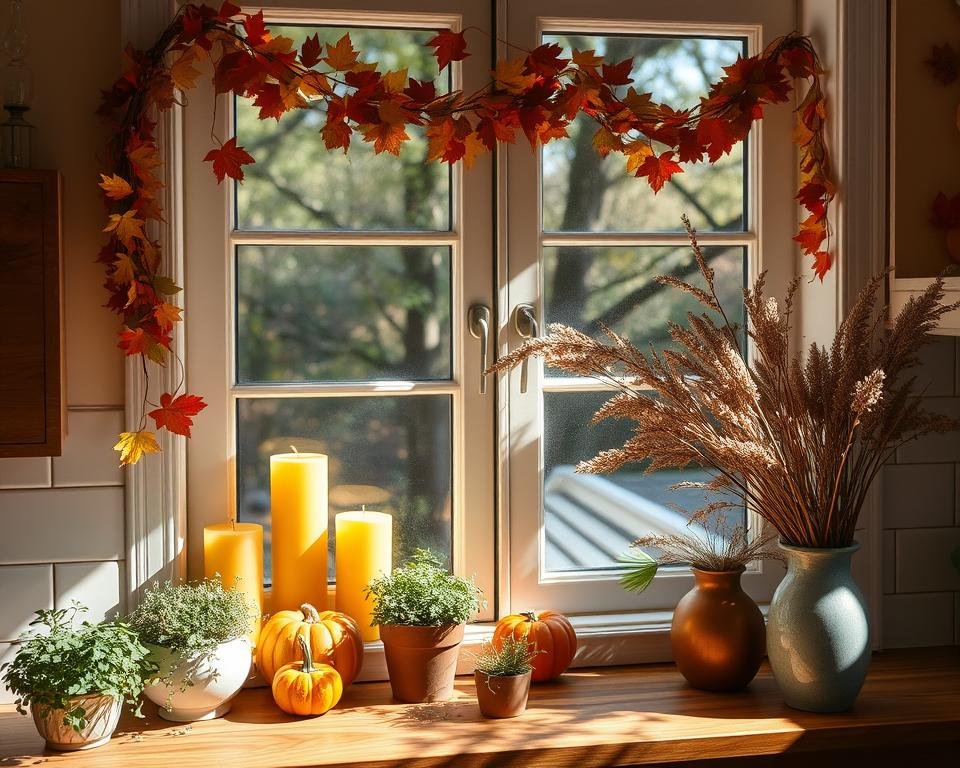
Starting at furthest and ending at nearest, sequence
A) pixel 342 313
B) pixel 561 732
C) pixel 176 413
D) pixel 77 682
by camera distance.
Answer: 1. pixel 342 313
2. pixel 176 413
3. pixel 561 732
4. pixel 77 682

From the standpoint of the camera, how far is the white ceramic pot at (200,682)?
1.87 m

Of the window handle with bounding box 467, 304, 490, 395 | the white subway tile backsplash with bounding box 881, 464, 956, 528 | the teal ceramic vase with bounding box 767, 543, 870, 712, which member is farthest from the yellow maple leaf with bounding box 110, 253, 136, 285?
the white subway tile backsplash with bounding box 881, 464, 956, 528

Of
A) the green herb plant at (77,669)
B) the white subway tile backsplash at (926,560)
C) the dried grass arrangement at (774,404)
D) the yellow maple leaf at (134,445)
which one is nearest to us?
the green herb plant at (77,669)

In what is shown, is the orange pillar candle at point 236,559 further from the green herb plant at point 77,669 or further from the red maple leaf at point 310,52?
the red maple leaf at point 310,52

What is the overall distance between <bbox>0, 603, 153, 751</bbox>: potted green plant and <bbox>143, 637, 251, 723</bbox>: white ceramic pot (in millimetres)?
57

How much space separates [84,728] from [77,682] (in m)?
0.09

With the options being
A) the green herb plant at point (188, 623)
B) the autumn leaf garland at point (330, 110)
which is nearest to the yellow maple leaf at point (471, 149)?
the autumn leaf garland at point (330, 110)

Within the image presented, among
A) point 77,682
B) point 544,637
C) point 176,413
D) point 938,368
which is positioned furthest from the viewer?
point 938,368

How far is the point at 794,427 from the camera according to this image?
6.20 ft

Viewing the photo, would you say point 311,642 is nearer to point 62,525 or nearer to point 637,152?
point 62,525

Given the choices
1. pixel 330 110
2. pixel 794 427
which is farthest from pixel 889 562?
pixel 330 110

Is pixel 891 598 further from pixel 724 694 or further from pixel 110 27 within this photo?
pixel 110 27

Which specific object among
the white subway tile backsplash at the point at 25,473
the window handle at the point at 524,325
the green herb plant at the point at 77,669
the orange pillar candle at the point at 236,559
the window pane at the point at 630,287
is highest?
the window pane at the point at 630,287

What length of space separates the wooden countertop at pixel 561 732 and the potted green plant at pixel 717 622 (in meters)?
0.04
